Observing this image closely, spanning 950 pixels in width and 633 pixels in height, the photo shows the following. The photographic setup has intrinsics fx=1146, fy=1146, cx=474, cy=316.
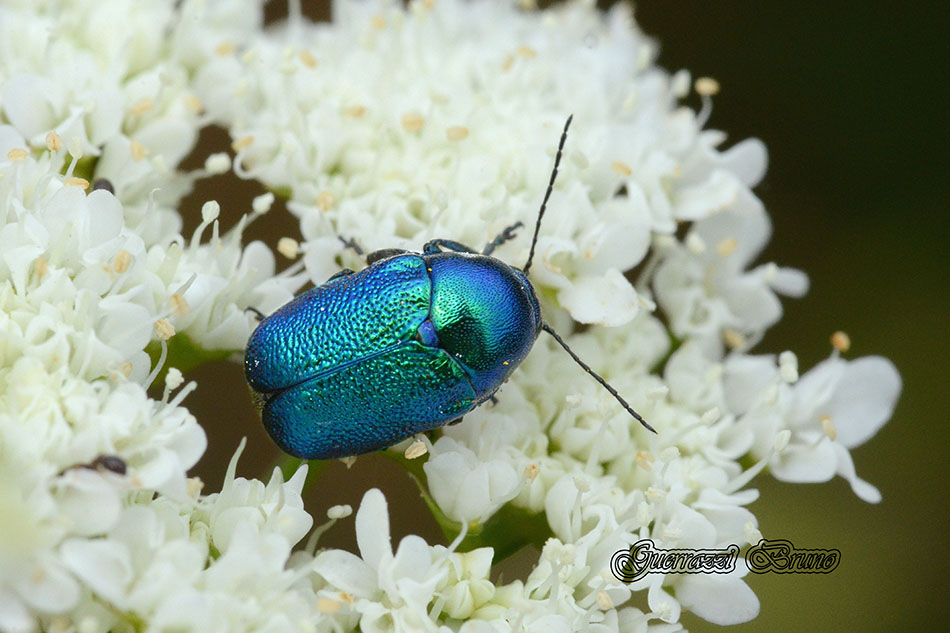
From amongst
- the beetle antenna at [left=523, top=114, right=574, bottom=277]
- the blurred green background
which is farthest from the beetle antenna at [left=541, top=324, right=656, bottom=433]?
the blurred green background

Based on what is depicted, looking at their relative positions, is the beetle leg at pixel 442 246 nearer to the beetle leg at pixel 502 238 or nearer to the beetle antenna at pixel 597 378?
the beetle leg at pixel 502 238

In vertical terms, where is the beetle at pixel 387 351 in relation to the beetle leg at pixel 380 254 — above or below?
below

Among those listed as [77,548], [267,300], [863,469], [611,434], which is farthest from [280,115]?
[863,469]

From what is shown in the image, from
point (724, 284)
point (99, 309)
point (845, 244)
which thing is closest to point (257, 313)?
point (99, 309)

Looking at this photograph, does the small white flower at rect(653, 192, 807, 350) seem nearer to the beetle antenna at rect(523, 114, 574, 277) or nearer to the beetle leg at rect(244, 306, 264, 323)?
the beetle antenna at rect(523, 114, 574, 277)

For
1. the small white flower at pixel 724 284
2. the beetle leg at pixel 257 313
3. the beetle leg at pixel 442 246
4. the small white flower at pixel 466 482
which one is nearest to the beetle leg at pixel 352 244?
the beetle leg at pixel 442 246

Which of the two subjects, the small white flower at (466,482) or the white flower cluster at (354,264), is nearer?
the white flower cluster at (354,264)
